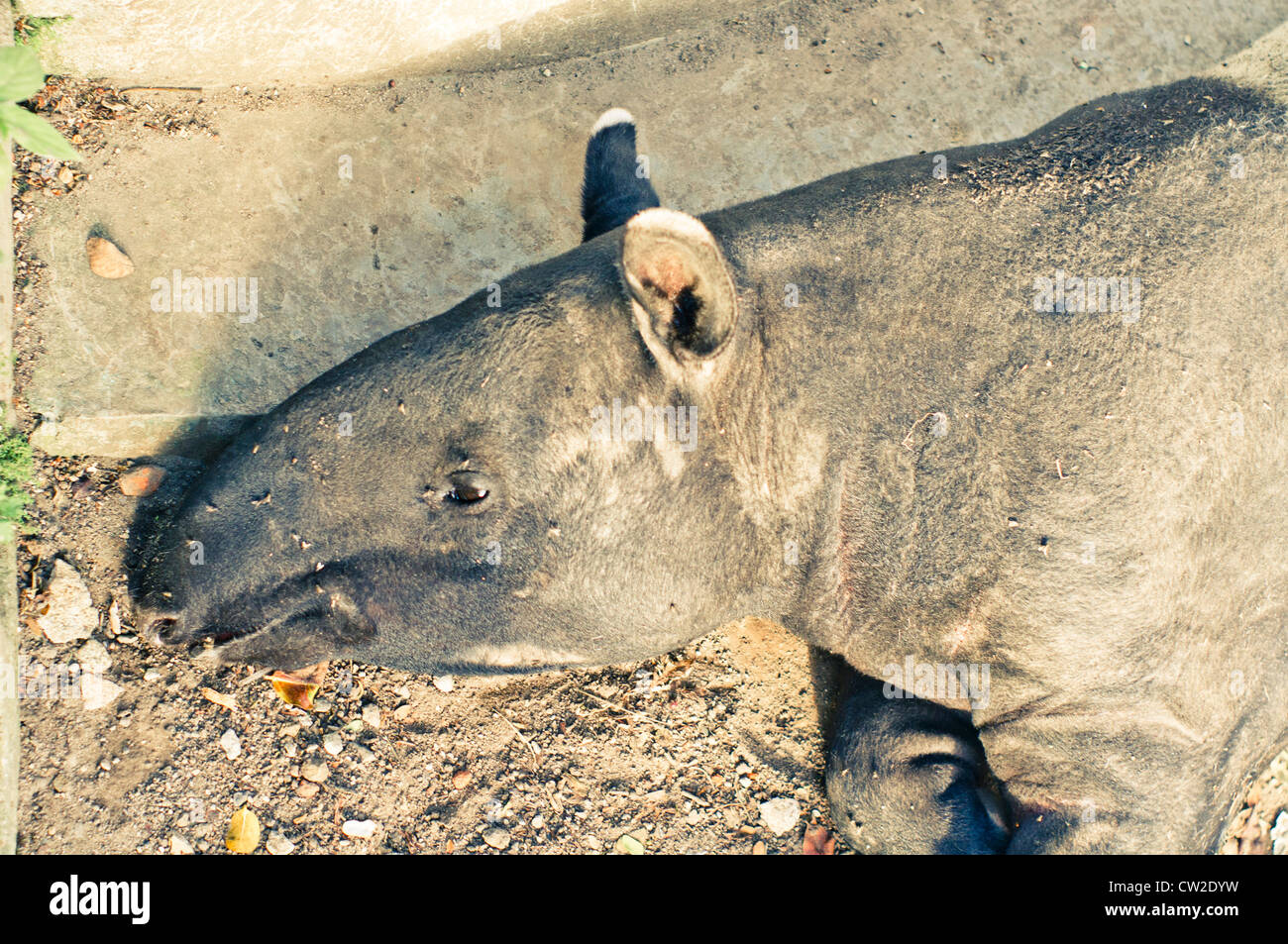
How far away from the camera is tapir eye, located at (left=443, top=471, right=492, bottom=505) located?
2941 mm

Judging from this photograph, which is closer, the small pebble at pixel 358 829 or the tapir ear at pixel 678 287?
the tapir ear at pixel 678 287

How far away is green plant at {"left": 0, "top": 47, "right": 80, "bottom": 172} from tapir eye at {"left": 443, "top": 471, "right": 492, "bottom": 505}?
5.22 ft

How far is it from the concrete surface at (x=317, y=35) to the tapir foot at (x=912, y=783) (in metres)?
3.69

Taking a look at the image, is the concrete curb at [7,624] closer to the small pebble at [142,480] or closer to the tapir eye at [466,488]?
the small pebble at [142,480]

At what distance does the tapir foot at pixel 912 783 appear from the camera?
12.8 feet

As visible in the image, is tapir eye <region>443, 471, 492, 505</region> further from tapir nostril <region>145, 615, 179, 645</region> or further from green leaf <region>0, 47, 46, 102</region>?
green leaf <region>0, 47, 46, 102</region>

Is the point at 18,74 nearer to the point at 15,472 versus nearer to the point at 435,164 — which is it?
the point at 15,472

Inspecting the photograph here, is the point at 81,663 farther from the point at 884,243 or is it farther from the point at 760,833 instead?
the point at 884,243

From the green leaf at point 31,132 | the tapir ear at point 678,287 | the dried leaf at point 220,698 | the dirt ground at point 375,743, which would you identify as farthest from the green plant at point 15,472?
the tapir ear at point 678,287

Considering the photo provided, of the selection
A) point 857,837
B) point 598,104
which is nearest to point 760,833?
point 857,837

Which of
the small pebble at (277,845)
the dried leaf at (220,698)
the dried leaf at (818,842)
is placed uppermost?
the dried leaf at (220,698)

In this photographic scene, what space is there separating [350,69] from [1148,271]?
12.3 ft

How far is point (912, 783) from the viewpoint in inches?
158

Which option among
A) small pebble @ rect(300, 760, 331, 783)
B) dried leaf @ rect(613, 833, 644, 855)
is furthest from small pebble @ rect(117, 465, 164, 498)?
dried leaf @ rect(613, 833, 644, 855)
